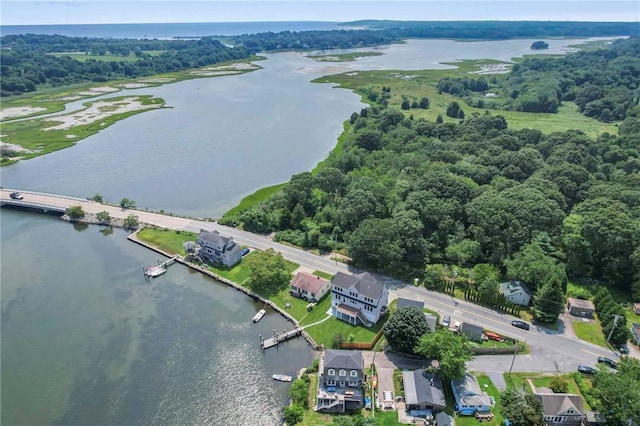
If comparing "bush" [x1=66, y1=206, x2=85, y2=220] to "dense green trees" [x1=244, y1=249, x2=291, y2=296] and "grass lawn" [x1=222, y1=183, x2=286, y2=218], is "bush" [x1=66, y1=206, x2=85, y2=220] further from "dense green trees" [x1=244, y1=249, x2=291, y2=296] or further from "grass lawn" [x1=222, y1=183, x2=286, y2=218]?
"dense green trees" [x1=244, y1=249, x2=291, y2=296]

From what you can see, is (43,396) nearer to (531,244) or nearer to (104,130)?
(531,244)

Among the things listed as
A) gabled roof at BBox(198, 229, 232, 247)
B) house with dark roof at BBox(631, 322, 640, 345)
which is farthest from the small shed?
gabled roof at BBox(198, 229, 232, 247)

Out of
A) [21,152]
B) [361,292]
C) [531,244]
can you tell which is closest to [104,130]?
[21,152]

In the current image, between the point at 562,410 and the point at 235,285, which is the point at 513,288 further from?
the point at 235,285

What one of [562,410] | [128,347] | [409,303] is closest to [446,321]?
[409,303]

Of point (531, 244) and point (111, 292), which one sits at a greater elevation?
point (531, 244)

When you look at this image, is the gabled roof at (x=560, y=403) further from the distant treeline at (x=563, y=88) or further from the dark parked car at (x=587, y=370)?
the distant treeline at (x=563, y=88)

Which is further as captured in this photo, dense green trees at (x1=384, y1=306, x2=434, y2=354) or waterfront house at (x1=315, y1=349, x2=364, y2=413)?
dense green trees at (x1=384, y1=306, x2=434, y2=354)
